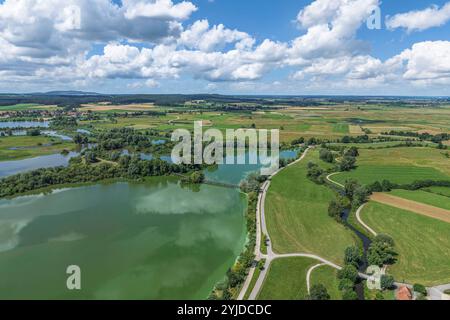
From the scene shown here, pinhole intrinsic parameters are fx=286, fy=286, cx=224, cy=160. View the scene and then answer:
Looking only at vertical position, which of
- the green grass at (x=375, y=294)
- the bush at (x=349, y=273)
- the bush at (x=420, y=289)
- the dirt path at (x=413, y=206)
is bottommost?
the green grass at (x=375, y=294)

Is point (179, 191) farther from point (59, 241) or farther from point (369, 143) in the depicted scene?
point (369, 143)

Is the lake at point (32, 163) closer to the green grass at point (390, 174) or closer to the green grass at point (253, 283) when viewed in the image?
the green grass at point (253, 283)

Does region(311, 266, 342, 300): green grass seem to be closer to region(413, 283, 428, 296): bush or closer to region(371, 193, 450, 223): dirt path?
region(413, 283, 428, 296): bush

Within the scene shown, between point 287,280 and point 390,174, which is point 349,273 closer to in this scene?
point 287,280

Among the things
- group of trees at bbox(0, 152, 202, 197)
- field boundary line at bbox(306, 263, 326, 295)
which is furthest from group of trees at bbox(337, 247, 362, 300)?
group of trees at bbox(0, 152, 202, 197)

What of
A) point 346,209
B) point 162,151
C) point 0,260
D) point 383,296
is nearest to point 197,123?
point 162,151

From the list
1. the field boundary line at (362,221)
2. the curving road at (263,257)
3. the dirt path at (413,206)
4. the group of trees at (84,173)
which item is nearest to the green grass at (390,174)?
the dirt path at (413,206)
